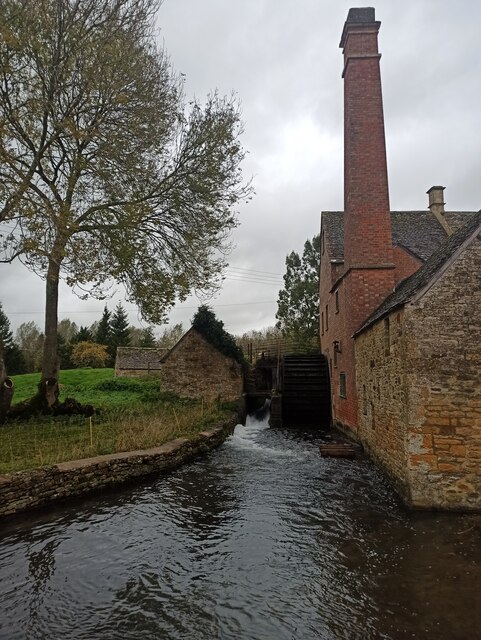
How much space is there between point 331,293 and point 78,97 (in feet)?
39.0

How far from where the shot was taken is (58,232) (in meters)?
11.4

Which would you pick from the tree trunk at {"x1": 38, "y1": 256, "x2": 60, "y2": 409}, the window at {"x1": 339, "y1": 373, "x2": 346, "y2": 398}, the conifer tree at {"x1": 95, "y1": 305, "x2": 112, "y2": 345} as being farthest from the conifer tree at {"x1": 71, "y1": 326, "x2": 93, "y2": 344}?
the window at {"x1": 339, "y1": 373, "x2": 346, "y2": 398}

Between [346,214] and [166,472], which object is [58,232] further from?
[346,214]

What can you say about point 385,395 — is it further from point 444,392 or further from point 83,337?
point 83,337

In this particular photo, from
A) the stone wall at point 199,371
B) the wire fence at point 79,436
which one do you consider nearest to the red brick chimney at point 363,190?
the wire fence at point 79,436

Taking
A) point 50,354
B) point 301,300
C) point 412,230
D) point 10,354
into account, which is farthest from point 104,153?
point 10,354

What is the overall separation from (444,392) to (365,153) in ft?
30.9

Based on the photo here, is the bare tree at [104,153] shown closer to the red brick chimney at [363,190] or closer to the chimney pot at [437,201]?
the red brick chimney at [363,190]

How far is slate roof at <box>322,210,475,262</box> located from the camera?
1731 cm

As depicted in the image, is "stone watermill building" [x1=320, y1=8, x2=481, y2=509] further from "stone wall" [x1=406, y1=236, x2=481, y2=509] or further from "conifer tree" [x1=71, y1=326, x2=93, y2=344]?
"conifer tree" [x1=71, y1=326, x2=93, y2=344]

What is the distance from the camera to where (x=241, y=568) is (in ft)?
16.8

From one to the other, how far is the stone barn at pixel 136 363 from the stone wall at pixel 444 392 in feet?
89.4

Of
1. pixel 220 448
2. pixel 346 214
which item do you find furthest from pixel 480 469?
pixel 346 214

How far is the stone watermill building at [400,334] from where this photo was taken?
6.75 m
